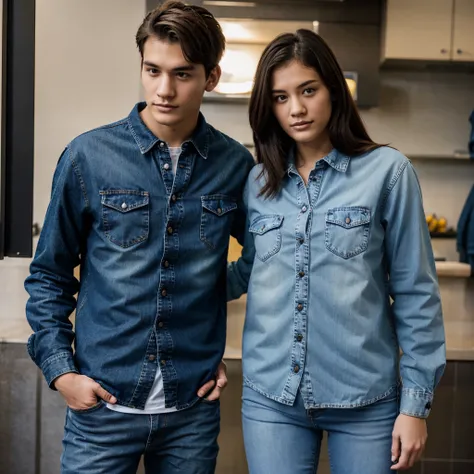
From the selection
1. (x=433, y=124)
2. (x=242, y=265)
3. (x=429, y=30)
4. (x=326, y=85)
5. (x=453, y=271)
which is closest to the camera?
(x=326, y=85)

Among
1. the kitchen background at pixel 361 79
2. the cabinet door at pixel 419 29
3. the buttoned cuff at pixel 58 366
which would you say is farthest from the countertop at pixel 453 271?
the buttoned cuff at pixel 58 366

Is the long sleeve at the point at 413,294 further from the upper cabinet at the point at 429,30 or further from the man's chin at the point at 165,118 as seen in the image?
the upper cabinet at the point at 429,30

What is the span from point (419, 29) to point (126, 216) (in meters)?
3.45

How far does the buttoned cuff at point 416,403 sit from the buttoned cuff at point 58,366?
656 millimetres

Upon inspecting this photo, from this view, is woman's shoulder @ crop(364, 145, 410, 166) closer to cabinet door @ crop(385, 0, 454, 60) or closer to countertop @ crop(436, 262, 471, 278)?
countertop @ crop(436, 262, 471, 278)

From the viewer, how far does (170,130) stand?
4.73 feet

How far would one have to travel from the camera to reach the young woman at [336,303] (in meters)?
1.30

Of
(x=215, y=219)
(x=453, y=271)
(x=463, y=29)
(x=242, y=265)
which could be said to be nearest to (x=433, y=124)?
(x=463, y=29)

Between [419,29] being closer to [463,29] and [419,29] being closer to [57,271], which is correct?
[463,29]

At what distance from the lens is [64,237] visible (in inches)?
56.0

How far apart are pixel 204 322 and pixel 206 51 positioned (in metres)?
0.56

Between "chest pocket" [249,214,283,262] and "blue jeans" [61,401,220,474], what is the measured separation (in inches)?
13.7

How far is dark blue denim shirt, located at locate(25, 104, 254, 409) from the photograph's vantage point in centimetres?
138

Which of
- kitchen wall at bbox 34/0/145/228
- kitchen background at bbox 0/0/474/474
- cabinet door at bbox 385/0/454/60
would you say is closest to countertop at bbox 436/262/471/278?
kitchen background at bbox 0/0/474/474
